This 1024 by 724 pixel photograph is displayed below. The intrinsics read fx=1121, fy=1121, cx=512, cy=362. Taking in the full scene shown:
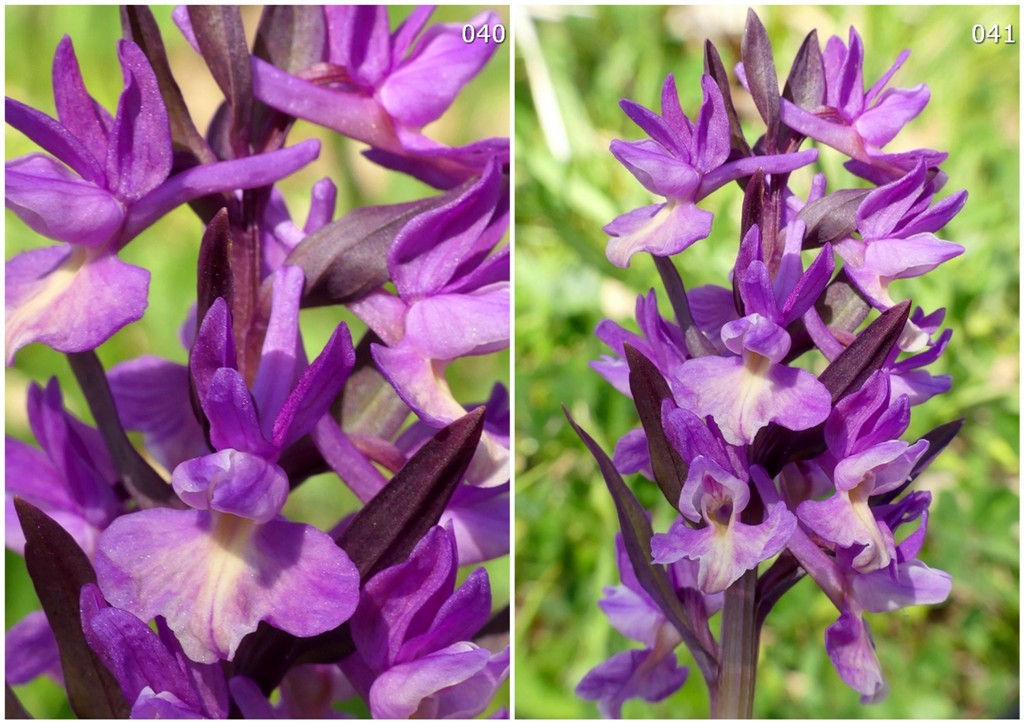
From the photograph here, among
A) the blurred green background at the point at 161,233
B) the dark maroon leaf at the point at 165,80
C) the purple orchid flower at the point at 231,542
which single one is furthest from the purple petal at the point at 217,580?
the blurred green background at the point at 161,233

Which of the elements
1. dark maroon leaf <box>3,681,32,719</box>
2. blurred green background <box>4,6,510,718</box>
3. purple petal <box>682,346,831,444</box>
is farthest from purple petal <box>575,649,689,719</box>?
blurred green background <box>4,6,510,718</box>

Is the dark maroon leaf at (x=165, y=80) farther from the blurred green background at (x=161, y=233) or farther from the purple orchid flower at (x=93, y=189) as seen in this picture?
the blurred green background at (x=161, y=233)

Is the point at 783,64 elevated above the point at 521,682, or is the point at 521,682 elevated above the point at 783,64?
the point at 783,64

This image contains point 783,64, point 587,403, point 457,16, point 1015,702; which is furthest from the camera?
point 783,64

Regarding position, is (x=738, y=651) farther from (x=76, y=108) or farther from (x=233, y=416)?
(x=76, y=108)

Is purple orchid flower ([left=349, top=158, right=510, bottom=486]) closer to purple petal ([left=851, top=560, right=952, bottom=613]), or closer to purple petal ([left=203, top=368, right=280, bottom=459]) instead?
purple petal ([left=203, top=368, right=280, bottom=459])

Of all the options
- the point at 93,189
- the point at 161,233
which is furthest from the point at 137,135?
the point at 161,233

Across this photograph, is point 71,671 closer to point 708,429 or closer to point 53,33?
point 708,429

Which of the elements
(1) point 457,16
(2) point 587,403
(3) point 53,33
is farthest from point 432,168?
(3) point 53,33
